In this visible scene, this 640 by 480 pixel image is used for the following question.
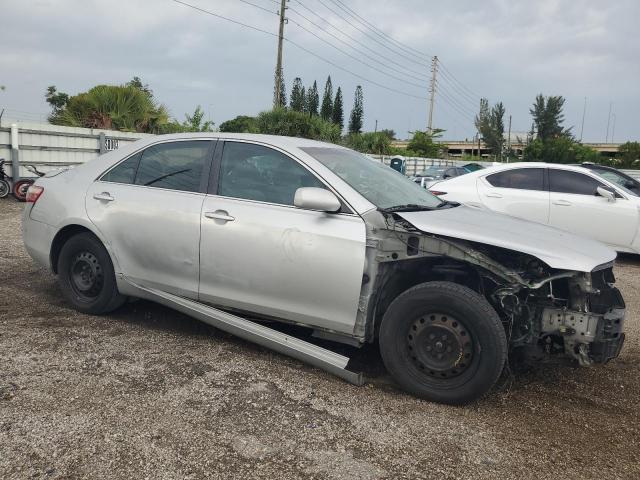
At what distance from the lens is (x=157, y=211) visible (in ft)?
13.8

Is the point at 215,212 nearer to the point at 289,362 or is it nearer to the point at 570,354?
the point at 289,362

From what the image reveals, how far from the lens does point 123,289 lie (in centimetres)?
445

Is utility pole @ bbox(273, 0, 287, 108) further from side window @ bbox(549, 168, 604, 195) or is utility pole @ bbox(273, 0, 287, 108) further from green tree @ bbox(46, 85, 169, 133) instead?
side window @ bbox(549, 168, 604, 195)

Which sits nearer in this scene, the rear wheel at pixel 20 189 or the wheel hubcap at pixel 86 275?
the wheel hubcap at pixel 86 275

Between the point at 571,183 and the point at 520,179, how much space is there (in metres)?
0.71

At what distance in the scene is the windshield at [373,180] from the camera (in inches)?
153

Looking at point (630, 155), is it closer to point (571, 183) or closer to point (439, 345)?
point (571, 183)

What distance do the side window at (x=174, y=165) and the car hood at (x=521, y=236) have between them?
1635 millimetres

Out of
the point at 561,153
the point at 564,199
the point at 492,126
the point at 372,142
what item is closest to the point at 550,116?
the point at 492,126

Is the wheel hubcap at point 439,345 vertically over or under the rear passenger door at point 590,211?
under

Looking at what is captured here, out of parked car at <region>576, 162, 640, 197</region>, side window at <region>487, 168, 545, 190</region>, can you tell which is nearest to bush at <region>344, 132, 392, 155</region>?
parked car at <region>576, 162, 640, 197</region>

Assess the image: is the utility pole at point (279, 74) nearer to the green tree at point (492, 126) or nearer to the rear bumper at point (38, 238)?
the rear bumper at point (38, 238)

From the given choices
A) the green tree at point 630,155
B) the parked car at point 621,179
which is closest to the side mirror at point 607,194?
the parked car at point 621,179

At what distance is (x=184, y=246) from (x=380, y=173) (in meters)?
1.59
